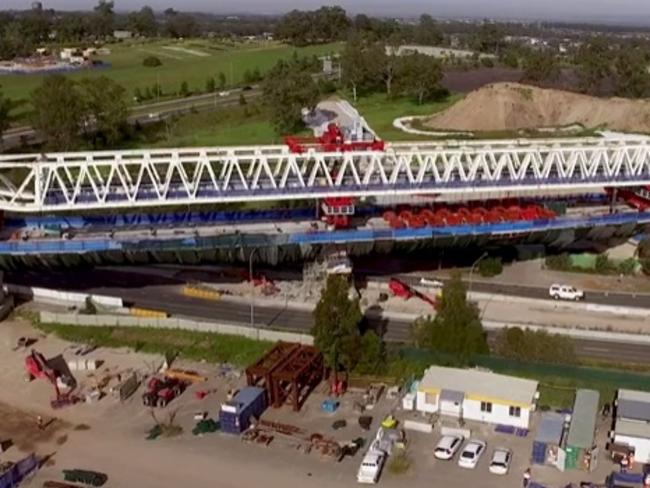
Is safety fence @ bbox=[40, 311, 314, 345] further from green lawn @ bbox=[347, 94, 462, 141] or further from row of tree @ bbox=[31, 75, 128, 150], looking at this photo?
green lawn @ bbox=[347, 94, 462, 141]

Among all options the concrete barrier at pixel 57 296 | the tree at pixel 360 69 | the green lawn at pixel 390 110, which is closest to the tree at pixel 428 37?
the tree at pixel 360 69

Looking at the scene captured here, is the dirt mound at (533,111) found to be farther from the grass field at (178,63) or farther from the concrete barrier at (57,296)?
the concrete barrier at (57,296)

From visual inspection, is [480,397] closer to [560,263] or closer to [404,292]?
[404,292]

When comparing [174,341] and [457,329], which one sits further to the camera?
[174,341]

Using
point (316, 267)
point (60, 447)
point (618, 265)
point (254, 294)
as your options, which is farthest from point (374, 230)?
point (60, 447)

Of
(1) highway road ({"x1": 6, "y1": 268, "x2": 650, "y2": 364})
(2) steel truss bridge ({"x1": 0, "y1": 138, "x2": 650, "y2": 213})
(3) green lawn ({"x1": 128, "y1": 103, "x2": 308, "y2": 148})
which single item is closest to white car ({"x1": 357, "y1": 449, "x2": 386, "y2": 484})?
(1) highway road ({"x1": 6, "y1": 268, "x2": 650, "y2": 364})

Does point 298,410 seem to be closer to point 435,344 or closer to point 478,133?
point 435,344

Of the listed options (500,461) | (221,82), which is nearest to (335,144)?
(500,461)
